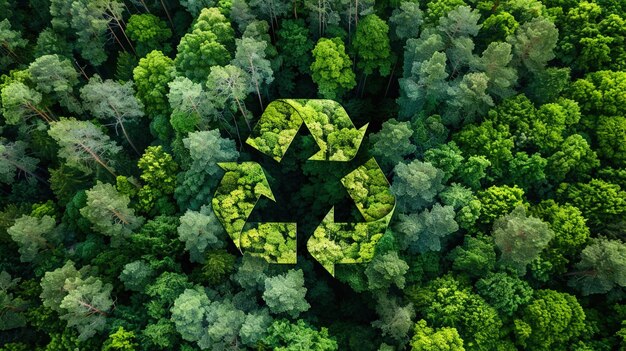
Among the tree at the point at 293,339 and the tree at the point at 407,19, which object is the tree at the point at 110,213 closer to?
the tree at the point at 293,339

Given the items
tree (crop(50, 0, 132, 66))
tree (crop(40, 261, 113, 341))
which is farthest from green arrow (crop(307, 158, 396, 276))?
tree (crop(50, 0, 132, 66))

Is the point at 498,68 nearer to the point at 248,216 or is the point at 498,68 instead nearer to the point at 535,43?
the point at 535,43

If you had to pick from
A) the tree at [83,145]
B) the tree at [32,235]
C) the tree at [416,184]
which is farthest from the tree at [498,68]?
the tree at [32,235]

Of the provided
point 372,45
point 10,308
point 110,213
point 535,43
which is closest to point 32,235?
point 10,308

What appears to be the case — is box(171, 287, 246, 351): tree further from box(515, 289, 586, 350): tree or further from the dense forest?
box(515, 289, 586, 350): tree

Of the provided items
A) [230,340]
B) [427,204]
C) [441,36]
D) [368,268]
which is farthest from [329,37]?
[230,340]

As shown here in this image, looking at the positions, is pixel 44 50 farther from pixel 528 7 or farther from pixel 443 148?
pixel 528 7
